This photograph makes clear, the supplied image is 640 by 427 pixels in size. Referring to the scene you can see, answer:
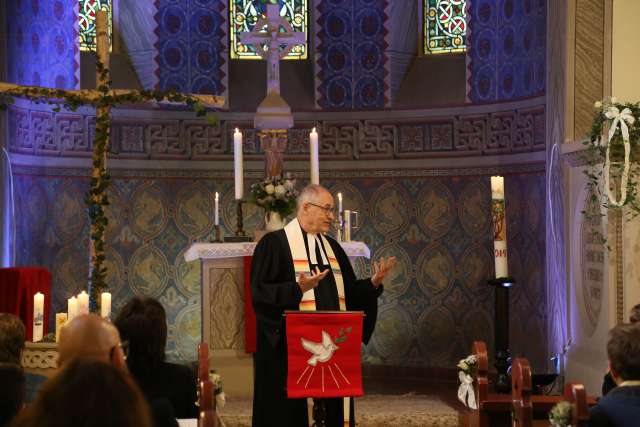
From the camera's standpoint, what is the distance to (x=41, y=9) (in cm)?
1022

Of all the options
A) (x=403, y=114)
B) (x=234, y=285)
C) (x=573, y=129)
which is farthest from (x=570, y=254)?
(x=403, y=114)

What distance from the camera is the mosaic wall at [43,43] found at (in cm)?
995

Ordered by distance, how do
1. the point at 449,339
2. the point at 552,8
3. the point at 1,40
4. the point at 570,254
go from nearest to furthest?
the point at 570,254 < the point at 552,8 < the point at 1,40 < the point at 449,339

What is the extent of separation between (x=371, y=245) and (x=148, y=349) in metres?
6.91

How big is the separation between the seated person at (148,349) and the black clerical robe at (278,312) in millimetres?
1888

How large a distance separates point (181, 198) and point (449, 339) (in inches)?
120

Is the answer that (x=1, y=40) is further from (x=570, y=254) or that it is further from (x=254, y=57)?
(x=570, y=254)

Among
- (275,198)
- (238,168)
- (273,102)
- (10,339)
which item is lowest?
(10,339)

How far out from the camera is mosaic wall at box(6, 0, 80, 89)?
9.95 metres

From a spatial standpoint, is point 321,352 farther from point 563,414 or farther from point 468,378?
point 563,414

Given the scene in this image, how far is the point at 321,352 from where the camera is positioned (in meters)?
5.31

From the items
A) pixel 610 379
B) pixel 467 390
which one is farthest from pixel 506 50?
pixel 610 379

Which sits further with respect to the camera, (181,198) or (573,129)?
(181,198)

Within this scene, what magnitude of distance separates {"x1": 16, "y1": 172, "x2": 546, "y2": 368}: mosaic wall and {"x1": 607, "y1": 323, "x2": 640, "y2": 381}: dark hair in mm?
6407
